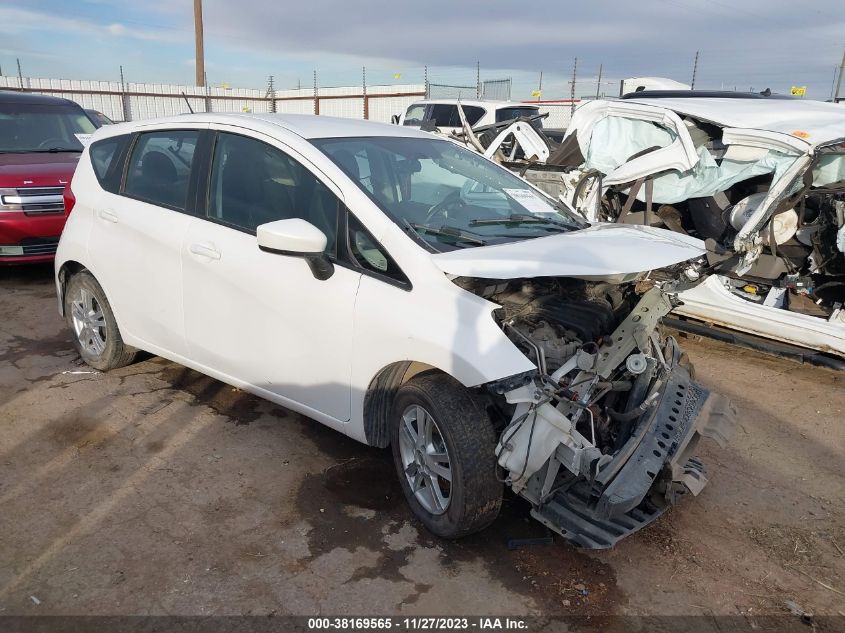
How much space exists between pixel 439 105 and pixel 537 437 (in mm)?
12087

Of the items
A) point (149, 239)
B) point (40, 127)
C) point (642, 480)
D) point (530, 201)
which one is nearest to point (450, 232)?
point (530, 201)

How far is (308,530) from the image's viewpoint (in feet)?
10.4

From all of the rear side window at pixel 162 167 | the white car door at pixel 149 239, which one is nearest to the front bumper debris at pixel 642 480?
the white car door at pixel 149 239

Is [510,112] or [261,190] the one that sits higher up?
[510,112]

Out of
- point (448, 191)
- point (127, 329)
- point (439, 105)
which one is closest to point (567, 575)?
point (448, 191)

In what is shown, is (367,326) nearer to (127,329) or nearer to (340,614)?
(340,614)

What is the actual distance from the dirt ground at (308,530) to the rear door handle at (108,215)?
3.92 feet

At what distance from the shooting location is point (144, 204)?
4.19 metres

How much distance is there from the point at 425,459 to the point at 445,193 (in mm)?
1475

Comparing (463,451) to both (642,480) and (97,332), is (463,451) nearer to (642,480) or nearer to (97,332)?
(642,480)

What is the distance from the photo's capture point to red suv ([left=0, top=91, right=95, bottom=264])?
707 cm

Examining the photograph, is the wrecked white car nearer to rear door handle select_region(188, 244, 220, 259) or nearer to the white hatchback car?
the white hatchback car

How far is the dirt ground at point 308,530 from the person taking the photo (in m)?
2.75

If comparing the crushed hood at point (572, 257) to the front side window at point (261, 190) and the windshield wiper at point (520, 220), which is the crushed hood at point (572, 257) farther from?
the front side window at point (261, 190)
